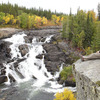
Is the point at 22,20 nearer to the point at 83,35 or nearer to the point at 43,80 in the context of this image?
the point at 83,35

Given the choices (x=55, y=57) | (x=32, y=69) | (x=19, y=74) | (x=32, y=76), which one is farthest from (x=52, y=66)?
(x=19, y=74)

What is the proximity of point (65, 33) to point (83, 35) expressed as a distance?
931cm

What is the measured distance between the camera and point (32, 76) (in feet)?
104

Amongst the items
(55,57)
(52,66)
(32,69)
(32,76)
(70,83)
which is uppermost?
(55,57)

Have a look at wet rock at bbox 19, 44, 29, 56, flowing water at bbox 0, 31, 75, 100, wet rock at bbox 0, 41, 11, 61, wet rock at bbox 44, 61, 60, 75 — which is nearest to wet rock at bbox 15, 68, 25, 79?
flowing water at bbox 0, 31, 75, 100

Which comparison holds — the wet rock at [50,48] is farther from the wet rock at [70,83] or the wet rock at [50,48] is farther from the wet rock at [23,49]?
the wet rock at [70,83]

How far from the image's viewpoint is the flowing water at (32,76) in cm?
2300

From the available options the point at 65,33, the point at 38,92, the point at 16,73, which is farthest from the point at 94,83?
the point at 65,33

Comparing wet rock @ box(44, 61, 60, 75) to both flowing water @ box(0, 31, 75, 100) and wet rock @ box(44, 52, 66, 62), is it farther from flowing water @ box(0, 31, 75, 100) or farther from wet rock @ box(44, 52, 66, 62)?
wet rock @ box(44, 52, 66, 62)

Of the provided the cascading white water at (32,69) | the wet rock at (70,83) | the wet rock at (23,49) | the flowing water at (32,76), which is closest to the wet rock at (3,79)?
the flowing water at (32,76)

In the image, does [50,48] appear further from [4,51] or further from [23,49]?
[4,51]

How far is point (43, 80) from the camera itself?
30.1 m

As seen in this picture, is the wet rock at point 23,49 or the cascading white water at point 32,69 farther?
the wet rock at point 23,49

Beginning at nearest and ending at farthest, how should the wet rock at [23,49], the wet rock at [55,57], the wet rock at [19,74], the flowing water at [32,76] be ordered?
the flowing water at [32,76] < the wet rock at [19,74] < the wet rock at [55,57] < the wet rock at [23,49]
